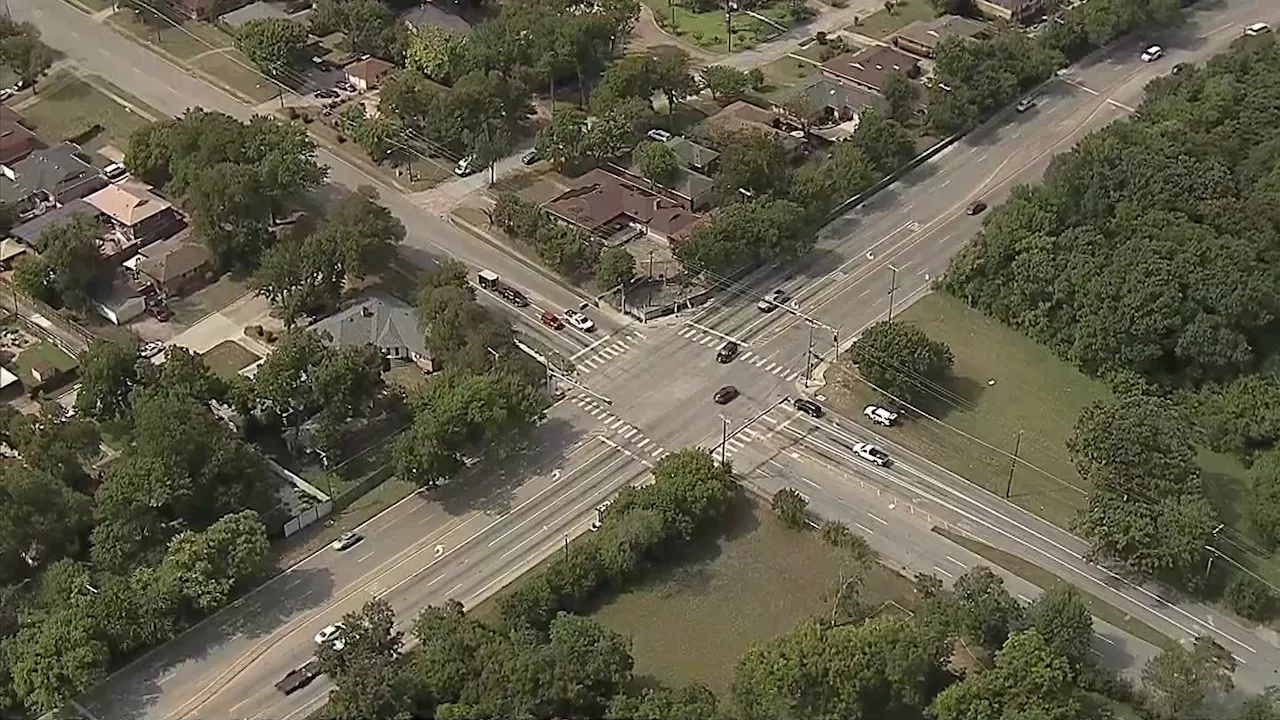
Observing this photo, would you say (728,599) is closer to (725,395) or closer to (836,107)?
(725,395)

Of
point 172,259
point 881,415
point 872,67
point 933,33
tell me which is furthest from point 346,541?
point 933,33

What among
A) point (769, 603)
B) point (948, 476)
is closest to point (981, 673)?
point (769, 603)

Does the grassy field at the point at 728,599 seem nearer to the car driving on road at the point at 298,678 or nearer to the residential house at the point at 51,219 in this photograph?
the car driving on road at the point at 298,678

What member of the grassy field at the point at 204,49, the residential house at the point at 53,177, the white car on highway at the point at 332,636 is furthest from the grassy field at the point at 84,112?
the white car on highway at the point at 332,636

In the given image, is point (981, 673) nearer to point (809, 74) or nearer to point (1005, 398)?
point (1005, 398)

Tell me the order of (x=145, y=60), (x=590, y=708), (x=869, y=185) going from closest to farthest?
(x=590, y=708) → (x=869, y=185) → (x=145, y=60)

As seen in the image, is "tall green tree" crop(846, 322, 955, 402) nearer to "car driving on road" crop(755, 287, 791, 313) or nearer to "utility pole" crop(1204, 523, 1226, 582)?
"car driving on road" crop(755, 287, 791, 313)
